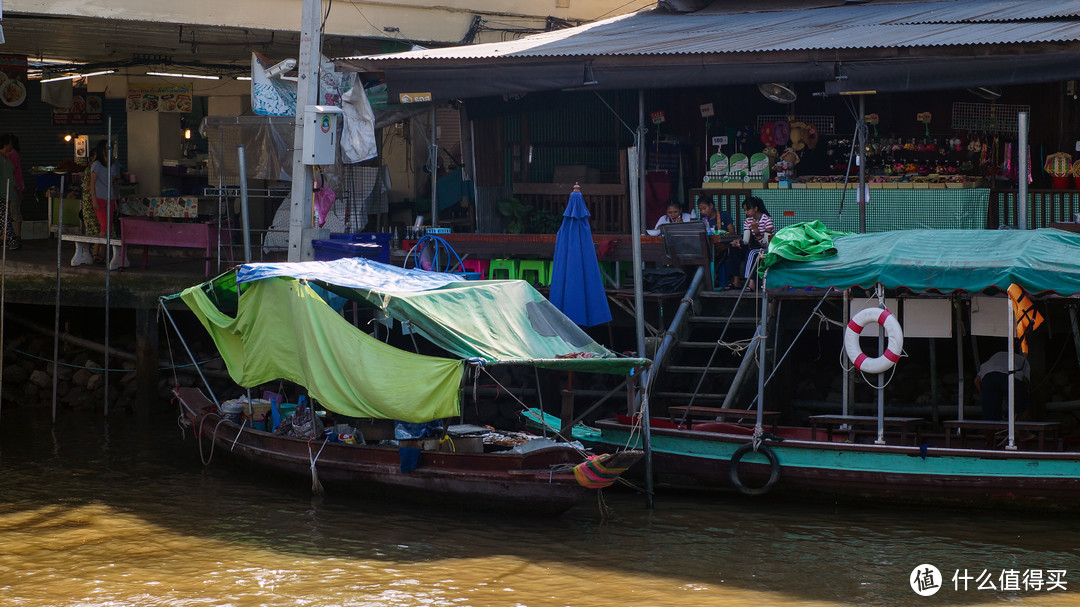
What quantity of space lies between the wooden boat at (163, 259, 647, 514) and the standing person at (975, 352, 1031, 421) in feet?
12.0

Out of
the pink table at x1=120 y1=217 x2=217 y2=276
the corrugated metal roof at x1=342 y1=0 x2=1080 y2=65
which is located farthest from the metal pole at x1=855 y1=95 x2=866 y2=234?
the pink table at x1=120 y1=217 x2=217 y2=276

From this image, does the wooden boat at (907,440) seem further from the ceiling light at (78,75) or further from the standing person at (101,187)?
the ceiling light at (78,75)

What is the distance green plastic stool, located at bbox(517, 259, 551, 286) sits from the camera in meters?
14.5

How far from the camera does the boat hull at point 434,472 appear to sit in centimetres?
1068

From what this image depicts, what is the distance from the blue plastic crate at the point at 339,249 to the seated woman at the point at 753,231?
4.48m

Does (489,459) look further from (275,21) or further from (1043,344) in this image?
(275,21)

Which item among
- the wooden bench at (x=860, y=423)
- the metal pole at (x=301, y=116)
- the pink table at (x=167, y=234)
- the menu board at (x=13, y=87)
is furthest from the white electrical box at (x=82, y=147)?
the wooden bench at (x=860, y=423)

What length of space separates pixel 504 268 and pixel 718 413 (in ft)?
13.1

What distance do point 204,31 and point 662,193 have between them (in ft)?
23.4

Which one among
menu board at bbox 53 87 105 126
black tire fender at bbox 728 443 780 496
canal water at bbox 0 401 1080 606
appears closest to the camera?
canal water at bbox 0 401 1080 606

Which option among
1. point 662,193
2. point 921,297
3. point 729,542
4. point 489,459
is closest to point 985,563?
point 729,542

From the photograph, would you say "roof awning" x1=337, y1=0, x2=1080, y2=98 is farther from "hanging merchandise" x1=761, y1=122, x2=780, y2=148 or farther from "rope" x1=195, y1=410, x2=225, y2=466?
"rope" x1=195, y1=410, x2=225, y2=466

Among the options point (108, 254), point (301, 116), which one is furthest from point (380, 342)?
point (108, 254)

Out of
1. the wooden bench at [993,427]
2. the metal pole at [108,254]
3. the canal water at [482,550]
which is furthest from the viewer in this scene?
the metal pole at [108,254]
